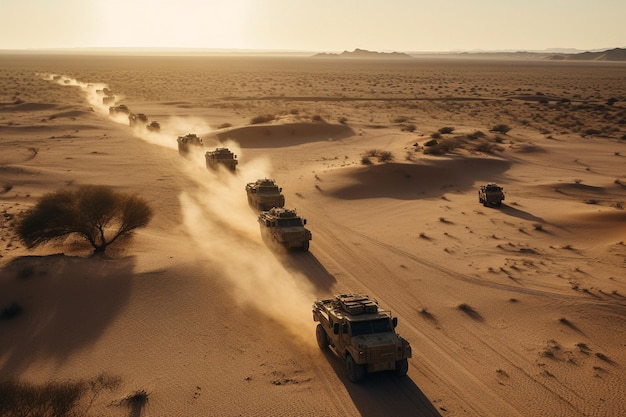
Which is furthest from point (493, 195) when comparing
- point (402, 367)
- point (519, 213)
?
point (402, 367)

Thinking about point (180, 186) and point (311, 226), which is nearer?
point (311, 226)

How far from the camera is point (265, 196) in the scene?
108ft

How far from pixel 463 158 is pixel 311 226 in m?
19.5

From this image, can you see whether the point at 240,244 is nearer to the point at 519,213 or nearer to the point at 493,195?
the point at 493,195

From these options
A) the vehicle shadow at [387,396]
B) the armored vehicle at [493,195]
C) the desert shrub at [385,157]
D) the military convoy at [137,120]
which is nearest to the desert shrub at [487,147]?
the desert shrub at [385,157]

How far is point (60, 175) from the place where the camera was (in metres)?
40.4

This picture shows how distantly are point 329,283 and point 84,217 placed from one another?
1007cm

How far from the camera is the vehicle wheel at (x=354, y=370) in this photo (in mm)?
15329

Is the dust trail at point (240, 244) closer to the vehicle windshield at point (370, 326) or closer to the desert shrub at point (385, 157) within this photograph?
the vehicle windshield at point (370, 326)

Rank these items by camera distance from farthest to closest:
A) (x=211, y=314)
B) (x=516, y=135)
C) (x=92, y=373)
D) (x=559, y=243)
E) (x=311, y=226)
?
1. (x=516, y=135)
2. (x=311, y=226)
3. (x=559, y=243)
4. (x=211, y=314)
5. (x=92, y=373)

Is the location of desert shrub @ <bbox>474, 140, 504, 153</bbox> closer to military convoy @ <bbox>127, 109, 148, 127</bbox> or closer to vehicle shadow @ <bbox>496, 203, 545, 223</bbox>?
vehicle shadow @ <bbox>496, 203, 545, 223</bbox>

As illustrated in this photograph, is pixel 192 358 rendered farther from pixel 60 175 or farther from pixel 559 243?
pixel 60 175

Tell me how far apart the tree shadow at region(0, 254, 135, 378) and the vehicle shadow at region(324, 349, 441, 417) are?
314 inches

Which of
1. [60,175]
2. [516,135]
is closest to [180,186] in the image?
[60,175]
